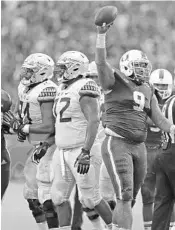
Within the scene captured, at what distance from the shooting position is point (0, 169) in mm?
7047

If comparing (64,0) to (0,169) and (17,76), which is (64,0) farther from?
(0,169)

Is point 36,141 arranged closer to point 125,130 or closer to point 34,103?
point 34,103

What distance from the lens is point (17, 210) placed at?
34.3 feet

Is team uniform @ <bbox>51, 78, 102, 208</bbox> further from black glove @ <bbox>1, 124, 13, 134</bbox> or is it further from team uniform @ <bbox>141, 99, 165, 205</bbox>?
team uniform @ <bbox>141, 99, 165, 205</bbox>

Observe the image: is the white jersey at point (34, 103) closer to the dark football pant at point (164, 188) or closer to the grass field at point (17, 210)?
the dark football pant at point (164, 188)

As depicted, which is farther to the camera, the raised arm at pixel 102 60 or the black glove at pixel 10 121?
the black glove at pixel 10 121

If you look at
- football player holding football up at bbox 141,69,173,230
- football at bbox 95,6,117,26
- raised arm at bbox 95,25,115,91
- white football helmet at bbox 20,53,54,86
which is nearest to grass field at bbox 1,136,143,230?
football player holding football up at bbox 141,69,173,230

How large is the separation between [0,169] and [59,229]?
80 cm

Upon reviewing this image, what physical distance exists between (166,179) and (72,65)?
1403mm

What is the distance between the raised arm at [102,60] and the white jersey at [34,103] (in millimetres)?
1016

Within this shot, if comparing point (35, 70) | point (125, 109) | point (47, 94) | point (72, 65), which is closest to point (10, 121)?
point (47, 94)

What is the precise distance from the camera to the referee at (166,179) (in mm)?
7070

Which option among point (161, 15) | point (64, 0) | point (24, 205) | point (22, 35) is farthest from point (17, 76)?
point (24, 205)

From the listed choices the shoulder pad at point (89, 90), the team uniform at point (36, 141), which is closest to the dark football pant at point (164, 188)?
the shoulder pad at point (89, 90)
